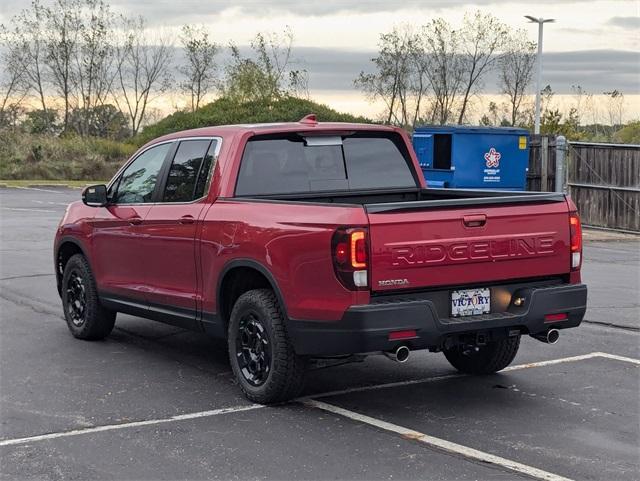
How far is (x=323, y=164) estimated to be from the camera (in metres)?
7.87

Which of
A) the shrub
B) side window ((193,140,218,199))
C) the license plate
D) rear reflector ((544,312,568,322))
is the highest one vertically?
the shrub

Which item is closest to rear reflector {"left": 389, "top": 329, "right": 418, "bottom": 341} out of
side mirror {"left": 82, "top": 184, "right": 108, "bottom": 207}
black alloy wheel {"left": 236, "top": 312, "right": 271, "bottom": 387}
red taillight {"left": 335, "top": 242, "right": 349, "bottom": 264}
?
red taillight {"left": 335, "top": 242, "right": 349, "bottom": 264}

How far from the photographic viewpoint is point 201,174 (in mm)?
7785

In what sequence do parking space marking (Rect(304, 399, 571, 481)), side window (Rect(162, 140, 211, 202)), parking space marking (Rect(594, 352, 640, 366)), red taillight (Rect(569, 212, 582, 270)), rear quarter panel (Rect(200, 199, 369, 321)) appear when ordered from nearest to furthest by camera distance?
1. parking space marking (Rect(304, 399, 571, 481))
2. rear quarter panel (Rect(200, 199, 369, 321))
3. red taillight (Rect(569, 212, 582, 270))
4. side window (Rect(162, 140, 211, 202))
5. parking space marking (Rect(594, 352, 640, 366))

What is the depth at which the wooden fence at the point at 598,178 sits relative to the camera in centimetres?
2305

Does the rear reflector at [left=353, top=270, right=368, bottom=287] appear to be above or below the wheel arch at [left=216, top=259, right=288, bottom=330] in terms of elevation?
above

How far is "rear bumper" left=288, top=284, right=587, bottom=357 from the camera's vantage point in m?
6.15

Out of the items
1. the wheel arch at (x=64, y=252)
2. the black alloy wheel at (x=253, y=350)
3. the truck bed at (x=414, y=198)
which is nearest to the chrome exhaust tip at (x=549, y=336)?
the truck bed at (x=414, y=198)

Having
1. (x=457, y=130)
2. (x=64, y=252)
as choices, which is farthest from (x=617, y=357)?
(x=457, y=130)

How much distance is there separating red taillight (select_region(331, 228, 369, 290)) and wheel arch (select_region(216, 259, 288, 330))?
64 centimetres

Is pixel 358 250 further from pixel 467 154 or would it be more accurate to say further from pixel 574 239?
pixel 467 154

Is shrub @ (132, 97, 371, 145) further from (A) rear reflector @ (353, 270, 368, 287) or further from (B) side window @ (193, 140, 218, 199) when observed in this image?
(A) rear reflector @ (353, 270, 368, 287)

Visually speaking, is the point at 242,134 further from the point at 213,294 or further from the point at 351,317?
the point at 351,317

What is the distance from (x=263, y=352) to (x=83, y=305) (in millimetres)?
2967
